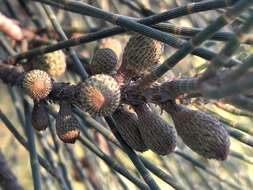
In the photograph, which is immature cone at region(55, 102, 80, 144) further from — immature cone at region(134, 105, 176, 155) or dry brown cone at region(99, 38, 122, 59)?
dry brown cone at region(99, 38, 122, 59)

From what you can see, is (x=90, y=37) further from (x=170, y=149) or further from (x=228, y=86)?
(x=228, y=86)

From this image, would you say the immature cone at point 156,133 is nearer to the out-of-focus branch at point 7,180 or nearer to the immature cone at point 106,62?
the immature cone at point 106,62

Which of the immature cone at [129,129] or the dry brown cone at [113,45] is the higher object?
the dry brown cone at [113,45]

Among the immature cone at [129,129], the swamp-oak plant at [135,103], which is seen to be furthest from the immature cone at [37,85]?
the immature cone at [129,129]

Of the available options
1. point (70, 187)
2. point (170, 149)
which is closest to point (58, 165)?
point (70, 187)

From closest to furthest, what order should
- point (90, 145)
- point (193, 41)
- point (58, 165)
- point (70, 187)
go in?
1. point (193, 41)
2. point (90, 145)
3. point (70, 187)
4. point (58, 165)

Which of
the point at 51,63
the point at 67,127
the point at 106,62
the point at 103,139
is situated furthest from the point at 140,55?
the point at 103,139
